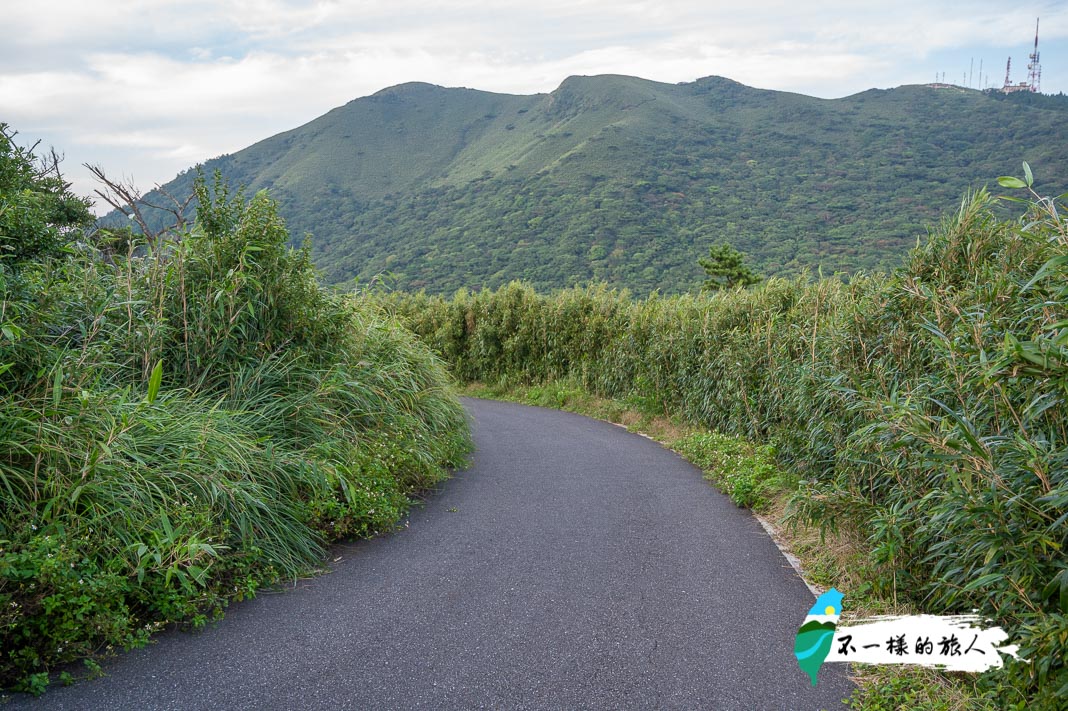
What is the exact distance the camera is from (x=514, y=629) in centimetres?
385

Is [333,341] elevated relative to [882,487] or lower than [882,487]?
elevated

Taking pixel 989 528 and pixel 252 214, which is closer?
pixel 989 528

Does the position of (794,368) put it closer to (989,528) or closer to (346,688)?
(989,528)

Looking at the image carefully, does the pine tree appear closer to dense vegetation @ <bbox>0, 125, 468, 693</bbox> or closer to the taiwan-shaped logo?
dense vegetation @ <bbox>0, 125, 468, 693</bbox>

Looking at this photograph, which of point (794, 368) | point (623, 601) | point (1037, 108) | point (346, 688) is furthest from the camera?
point (1037, 108)

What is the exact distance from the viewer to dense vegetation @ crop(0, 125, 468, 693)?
3.51 m

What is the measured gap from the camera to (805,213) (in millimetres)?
48625

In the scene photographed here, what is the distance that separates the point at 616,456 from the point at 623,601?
5.15 metres

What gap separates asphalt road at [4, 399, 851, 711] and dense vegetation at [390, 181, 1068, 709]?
0.76 m

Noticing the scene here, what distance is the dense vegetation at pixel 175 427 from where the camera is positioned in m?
3.51

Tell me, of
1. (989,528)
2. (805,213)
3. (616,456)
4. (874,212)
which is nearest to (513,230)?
(805,213)

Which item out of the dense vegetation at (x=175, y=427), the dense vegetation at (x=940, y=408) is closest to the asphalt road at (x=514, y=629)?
the dense vegetation at (x=175, y=427)

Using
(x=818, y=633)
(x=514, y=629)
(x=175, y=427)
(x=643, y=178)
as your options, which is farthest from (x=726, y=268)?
(x=643, y=178)

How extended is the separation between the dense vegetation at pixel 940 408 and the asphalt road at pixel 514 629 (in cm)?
Result: 76
